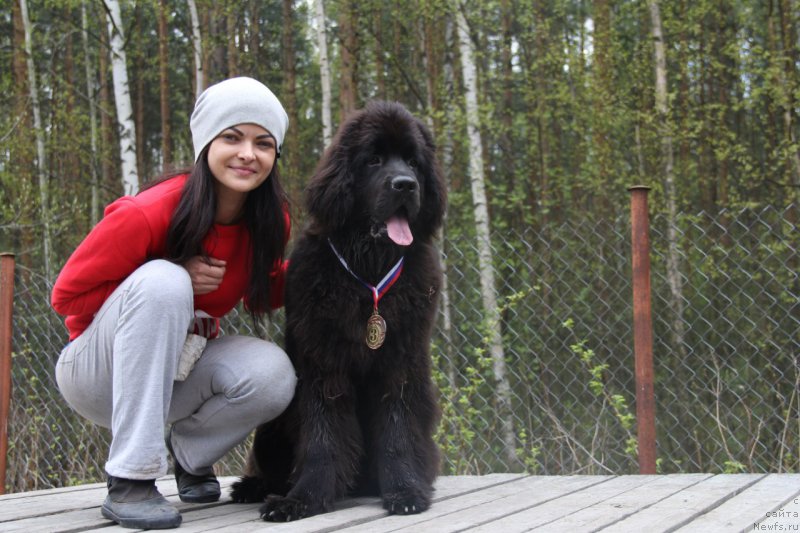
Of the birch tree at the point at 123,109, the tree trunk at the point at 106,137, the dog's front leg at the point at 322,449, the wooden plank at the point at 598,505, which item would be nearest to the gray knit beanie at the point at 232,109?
the dog's front leg at the point at 322,449

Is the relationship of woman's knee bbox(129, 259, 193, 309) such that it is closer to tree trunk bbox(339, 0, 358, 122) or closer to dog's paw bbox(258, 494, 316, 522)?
dog's paw bbox(258, 494, 316, 522)

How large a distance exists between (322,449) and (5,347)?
7.06 ft

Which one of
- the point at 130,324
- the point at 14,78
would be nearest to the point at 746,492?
the point at 130,324

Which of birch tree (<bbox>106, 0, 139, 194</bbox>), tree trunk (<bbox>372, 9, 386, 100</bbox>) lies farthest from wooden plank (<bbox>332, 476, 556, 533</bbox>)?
tree trunk (<bbox>372, 9, 386, 100</bbox>)

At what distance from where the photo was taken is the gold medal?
8.04 ft

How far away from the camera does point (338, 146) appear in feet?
8.55

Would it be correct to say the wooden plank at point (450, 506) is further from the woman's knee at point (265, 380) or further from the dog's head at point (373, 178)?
the dog's head at point (373, 178)

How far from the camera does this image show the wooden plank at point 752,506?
2.06m

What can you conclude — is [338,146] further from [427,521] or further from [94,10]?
[94,10]

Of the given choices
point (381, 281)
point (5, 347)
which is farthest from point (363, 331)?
point (5, 347)

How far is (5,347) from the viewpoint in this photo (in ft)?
12.3

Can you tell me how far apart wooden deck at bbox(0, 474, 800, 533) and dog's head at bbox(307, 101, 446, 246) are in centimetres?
87

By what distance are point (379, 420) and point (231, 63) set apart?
1047cm

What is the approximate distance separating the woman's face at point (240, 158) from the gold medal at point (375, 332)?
561mm
